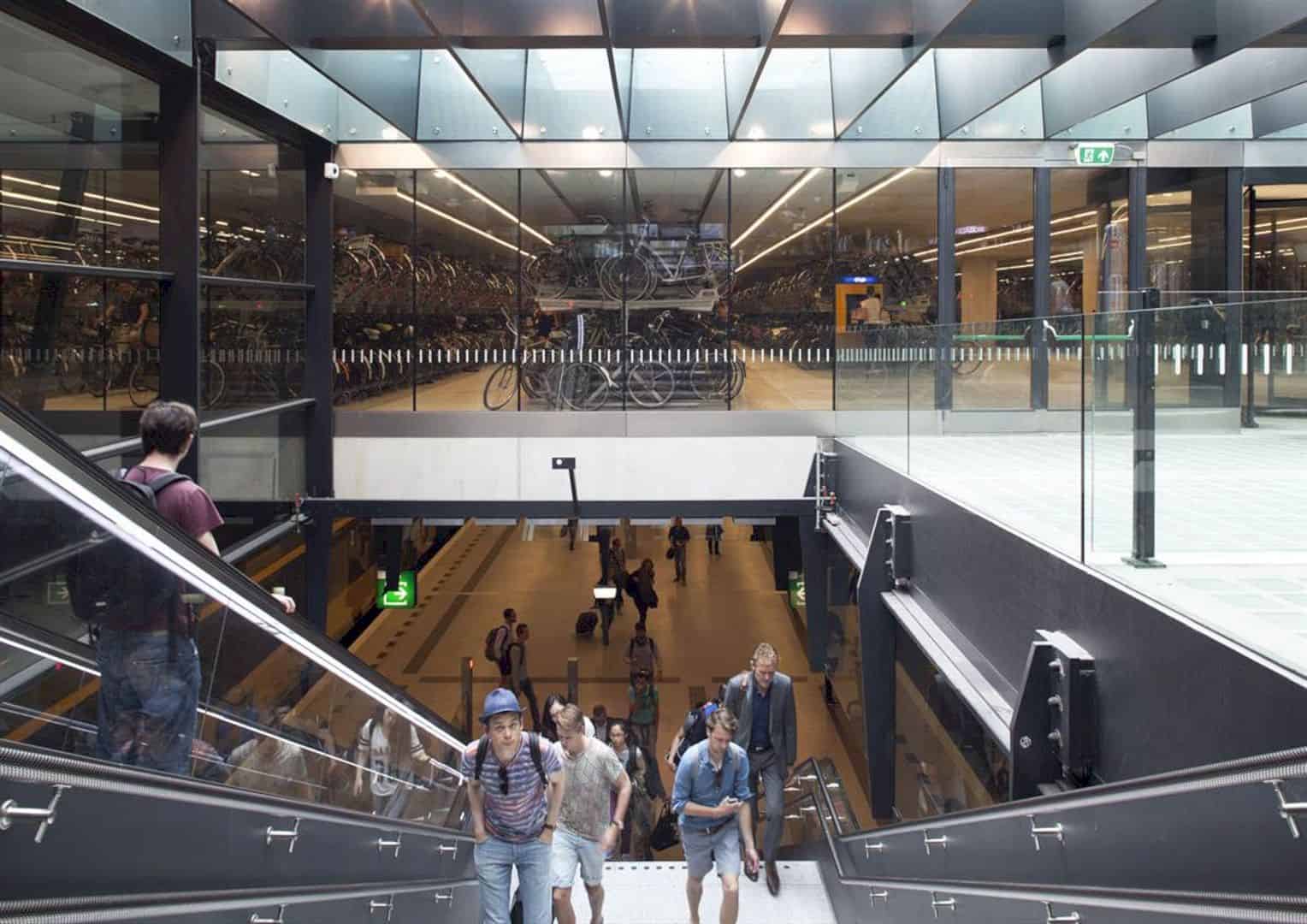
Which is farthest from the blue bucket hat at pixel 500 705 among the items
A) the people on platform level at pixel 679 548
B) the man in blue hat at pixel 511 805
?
the people on platform level at pixel 679 548

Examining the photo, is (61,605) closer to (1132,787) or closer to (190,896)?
(190,896)

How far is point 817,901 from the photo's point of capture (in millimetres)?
9203

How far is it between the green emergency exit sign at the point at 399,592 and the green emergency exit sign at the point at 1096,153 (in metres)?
11.5

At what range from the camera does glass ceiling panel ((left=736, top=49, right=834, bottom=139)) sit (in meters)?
17.3

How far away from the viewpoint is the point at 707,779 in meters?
7.63

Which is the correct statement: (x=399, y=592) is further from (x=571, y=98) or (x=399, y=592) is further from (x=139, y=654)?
(x=139, y=654)

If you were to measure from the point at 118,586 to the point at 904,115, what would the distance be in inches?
612

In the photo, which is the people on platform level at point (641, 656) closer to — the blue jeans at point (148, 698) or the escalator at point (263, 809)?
the escalator at point (263, 809)

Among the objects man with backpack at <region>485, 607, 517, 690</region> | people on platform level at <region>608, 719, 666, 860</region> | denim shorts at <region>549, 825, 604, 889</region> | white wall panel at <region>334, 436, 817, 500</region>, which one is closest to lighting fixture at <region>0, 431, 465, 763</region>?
denim shorts at <region>549, 825, 604, 889</region>

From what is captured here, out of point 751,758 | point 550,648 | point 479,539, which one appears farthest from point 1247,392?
point 479,539

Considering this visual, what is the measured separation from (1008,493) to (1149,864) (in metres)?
4.59

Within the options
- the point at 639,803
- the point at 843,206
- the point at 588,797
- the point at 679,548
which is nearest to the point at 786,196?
the point at 843,206

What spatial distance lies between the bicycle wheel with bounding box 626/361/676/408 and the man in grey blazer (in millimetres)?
8455

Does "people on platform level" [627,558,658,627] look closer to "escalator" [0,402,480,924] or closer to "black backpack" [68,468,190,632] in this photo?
"escalator" [0,402,480,924]
